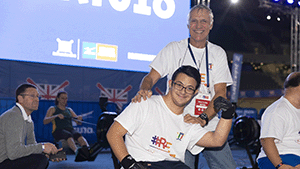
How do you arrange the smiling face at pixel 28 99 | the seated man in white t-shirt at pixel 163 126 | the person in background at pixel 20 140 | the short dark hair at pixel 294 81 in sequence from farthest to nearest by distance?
the smiling face at pixel 28 99
the person in background at pixel 20 140
the short dark hair at pixel 294 81
the seated man in white t-shirt at pixel 163 126

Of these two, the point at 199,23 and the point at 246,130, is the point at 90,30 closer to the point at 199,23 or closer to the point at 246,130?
the point at 246,130

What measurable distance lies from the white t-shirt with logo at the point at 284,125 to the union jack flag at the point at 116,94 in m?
5.79

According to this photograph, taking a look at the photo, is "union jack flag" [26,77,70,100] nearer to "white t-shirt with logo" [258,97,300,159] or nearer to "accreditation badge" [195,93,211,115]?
"accreditation badge" [195,93,211,115]

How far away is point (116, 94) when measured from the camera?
8172 millimetres

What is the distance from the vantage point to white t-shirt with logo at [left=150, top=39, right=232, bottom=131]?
2543mm

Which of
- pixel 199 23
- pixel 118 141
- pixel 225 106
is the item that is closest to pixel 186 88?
pixel 225 106

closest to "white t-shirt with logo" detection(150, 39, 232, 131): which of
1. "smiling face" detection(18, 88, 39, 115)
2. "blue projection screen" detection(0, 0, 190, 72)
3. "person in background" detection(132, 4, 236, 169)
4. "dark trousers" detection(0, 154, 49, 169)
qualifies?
"person in background" detection(132, 4, 236, 169)

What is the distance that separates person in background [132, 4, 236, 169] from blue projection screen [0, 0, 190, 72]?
175 inches

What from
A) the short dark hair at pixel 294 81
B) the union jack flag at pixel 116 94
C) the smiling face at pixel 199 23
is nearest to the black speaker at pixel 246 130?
the union jack flag at pixel 116 94

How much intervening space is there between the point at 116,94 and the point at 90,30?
2.17 meters

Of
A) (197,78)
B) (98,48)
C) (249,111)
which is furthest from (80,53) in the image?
(249,111)

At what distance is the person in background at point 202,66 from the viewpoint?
2.47 m

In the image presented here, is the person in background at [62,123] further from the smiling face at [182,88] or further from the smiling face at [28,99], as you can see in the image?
the smiling face at [182,88]

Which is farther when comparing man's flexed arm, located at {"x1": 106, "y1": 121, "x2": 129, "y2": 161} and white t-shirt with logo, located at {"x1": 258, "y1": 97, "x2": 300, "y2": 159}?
white t-shirt with logo, located at {"x1": 258, "y1": 97, "x2": 300, "y2": 159}
